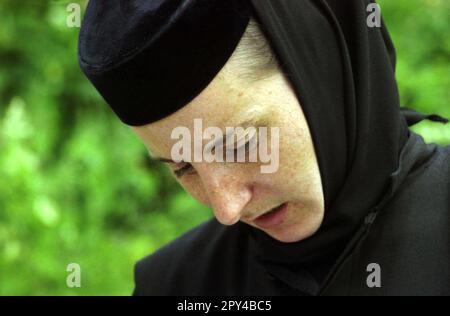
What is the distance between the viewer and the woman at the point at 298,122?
5.19 ft

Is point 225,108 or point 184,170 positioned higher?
point 225,108

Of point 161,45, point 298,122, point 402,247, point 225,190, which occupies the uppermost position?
point 161,45

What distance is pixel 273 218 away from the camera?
176cm

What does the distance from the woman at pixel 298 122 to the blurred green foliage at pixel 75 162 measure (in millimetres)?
1997

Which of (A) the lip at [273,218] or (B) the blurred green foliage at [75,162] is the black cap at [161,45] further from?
(B) the blurred green foliage at [75,162]

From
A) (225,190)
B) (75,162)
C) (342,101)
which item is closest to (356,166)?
(342,101)

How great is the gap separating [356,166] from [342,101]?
148mm

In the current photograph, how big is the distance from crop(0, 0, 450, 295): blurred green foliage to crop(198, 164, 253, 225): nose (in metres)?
2.23

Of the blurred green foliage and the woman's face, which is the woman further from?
the blurred green foliage

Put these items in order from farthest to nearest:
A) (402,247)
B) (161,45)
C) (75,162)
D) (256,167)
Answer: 1. (75,162)
2. (402,247)
3. (256,167)
4. (161,45)

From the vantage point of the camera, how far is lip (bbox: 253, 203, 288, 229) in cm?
175

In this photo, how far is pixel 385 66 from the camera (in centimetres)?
178

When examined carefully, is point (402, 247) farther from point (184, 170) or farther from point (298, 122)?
point (184, 170)

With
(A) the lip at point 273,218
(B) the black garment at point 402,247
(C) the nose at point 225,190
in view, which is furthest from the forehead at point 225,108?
(B) the black garment at point 402,247
